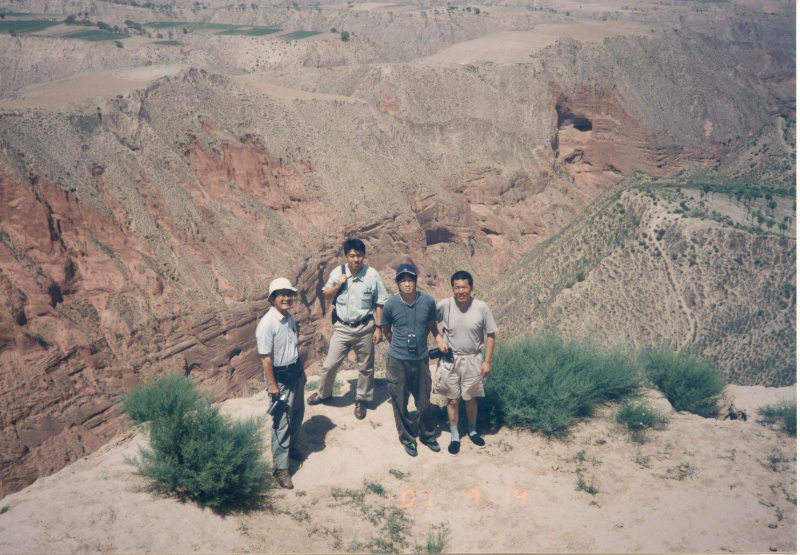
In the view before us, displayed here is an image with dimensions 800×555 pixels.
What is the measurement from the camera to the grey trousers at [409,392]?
23.1 feet

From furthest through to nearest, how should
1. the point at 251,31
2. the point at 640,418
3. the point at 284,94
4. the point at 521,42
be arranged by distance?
the point at 251,31 → the point at 521,42 → the point at 284,94 → the point at 640,418

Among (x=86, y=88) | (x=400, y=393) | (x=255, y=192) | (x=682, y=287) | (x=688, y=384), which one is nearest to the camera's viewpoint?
(x=400, y=393)

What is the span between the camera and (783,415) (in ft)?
27.3

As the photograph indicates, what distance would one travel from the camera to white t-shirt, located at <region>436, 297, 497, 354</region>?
676cm

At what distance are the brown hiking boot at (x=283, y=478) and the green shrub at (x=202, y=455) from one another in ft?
0.46

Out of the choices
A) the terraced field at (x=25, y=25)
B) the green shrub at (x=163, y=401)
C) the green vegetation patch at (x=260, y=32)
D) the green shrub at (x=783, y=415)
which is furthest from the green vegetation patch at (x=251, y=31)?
the green shrub at (x=783, y=415)

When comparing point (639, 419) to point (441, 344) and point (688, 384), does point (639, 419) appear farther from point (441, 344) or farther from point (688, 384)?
point (441, 344)

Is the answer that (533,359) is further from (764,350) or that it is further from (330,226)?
(330,226)

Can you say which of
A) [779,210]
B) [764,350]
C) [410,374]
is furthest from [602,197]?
[410,374]

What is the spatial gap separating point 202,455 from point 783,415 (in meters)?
8.22

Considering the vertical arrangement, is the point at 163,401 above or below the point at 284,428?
above

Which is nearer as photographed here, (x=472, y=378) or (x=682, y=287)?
(x=472, y=378)

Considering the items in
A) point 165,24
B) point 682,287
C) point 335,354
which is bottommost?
point 682,287

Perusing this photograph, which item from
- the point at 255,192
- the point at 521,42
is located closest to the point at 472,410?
the point at 255,192
